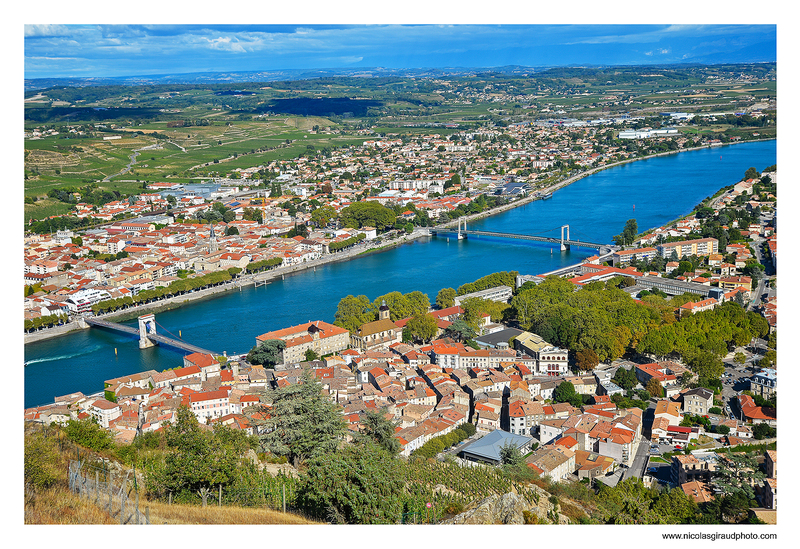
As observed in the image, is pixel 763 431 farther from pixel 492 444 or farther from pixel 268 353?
pixel 268 353

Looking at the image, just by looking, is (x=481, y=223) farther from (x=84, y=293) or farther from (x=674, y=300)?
(x=84, y=293)

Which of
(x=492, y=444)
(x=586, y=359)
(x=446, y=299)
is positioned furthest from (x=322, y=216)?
(x=492, y=444)

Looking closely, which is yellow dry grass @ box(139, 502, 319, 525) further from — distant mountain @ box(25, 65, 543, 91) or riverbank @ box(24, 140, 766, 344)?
distant mountain @ box(25, 65, 543, 91)

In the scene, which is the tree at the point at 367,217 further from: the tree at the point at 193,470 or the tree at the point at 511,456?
the tree at the point at 193,470

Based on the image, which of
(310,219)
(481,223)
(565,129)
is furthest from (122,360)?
(565,129)

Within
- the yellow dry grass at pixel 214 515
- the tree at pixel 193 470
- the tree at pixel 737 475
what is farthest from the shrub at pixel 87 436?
the tree at pixel 737 475

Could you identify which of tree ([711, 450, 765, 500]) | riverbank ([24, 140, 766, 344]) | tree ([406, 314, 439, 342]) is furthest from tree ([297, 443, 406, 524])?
riverbank ([24, 140, 766, 344])
